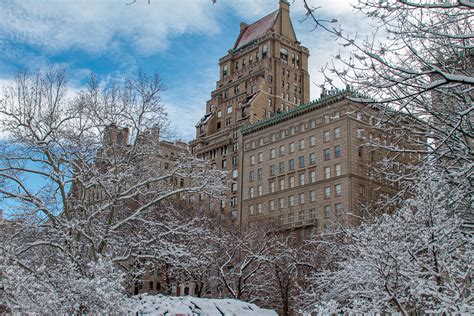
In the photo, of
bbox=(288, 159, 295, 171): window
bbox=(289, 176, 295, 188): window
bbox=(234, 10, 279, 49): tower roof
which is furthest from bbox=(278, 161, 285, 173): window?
bbox=(234, 10, 279, 49): tower roof

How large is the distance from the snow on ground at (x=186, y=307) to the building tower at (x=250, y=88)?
69.3m

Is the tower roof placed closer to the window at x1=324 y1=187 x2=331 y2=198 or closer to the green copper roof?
the green copper roof

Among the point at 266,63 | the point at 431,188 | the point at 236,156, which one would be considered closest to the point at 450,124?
the point at 431,188

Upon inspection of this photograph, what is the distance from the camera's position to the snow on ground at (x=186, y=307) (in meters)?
15.2

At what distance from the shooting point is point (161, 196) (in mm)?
22797

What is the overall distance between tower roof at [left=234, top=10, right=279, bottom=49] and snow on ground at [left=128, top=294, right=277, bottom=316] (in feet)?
299

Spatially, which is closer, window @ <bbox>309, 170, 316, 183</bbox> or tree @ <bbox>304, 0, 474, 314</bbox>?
tree @ <bbox>304, 0, 474, 314</bbox>

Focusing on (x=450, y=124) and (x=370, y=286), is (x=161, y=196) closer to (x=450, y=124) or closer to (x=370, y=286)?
(x=370, y=286)

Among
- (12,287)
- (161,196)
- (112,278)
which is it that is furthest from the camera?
(161,196)

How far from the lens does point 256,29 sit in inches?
4316

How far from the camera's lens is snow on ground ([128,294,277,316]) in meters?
15.2

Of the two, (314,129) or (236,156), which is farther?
(236,156)

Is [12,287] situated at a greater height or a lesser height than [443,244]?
lesser

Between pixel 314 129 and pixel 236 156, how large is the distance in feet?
58.2
